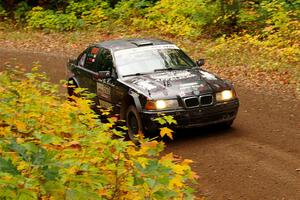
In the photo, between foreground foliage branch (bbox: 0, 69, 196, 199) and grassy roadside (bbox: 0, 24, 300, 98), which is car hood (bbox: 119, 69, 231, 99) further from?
grassy roadside (bbox: 0, 24, 300, 98)

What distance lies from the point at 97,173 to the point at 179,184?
0.66m

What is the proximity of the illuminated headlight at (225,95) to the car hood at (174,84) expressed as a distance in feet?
0.25

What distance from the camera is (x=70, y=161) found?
296 cm

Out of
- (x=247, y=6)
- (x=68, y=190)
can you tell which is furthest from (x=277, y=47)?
(x=68, y=190)

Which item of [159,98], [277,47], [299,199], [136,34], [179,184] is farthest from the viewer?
[136,34]

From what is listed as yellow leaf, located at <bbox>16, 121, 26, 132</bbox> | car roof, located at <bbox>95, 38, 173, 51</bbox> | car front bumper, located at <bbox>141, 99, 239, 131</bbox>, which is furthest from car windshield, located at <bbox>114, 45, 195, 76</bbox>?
yellow leaf, located at <bbox>16, 121, 26, 132</bbox>

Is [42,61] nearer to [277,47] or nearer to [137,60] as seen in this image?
[277,47]

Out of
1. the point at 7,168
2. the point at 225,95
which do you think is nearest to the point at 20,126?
the point at 7,168

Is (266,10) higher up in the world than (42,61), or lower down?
higher up

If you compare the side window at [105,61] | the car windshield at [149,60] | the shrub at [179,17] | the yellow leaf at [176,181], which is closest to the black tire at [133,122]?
the car windshield at [149,60]

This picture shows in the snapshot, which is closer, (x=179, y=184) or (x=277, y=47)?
(x=179, y=184)

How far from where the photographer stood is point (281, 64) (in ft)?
44.1

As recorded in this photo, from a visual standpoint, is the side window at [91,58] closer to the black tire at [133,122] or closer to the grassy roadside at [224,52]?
the black tire at [133,122]

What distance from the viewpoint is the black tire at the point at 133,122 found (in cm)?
791
